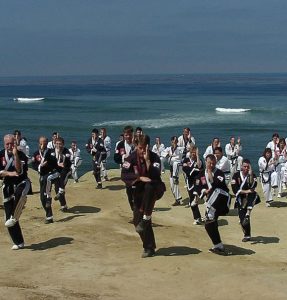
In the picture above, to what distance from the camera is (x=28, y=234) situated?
41.4 feet

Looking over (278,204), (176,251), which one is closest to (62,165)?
(176,251)

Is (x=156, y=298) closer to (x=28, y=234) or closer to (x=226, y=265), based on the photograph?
(x=226, y=265)

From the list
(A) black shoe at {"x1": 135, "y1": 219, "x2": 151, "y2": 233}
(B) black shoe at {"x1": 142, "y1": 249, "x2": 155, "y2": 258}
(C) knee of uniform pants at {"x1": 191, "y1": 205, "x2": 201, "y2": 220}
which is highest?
(A) black shoe at {"x1": 135, "y1": 219, "x2": 151, "y2": 233}

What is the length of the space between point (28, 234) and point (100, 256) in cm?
262

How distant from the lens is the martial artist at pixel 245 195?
1317cm

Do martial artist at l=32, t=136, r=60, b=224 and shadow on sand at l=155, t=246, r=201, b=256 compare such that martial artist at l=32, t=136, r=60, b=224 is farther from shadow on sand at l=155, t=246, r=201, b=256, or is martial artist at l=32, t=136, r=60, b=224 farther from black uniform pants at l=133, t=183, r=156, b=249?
black uniform pants at l=133, t=183, r=156, b=249

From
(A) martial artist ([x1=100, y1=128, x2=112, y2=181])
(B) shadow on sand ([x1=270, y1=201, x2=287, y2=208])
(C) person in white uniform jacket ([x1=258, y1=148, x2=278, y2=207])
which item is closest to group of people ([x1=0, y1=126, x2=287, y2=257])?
(C) person in white uniform jacket ([x1=258, y1=148, x2=278, y2=207])

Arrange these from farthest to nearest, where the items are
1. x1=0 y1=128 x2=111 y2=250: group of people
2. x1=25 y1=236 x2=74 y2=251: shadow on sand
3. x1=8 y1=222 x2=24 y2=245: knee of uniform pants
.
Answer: x1=25 y1=236 x2=74 y2=251: shadow on sand < x1=8 y1=222 x2=24 y2=245: knee of uniform pants < x1=0 y1=128 x2=111 y2=250: group of people

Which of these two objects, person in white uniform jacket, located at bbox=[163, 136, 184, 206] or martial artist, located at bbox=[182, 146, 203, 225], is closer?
martial artist, located at bbox=[182, 146, 203, 225]

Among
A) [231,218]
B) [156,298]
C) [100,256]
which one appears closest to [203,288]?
[156,298]

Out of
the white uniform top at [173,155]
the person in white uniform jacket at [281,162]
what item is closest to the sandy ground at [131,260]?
the white uniform top at [173,155]

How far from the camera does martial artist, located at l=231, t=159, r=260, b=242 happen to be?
13172 millimetres

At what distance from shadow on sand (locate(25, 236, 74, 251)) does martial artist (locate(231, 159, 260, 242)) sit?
4033 mm

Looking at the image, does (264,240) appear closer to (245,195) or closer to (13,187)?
(245,195)
